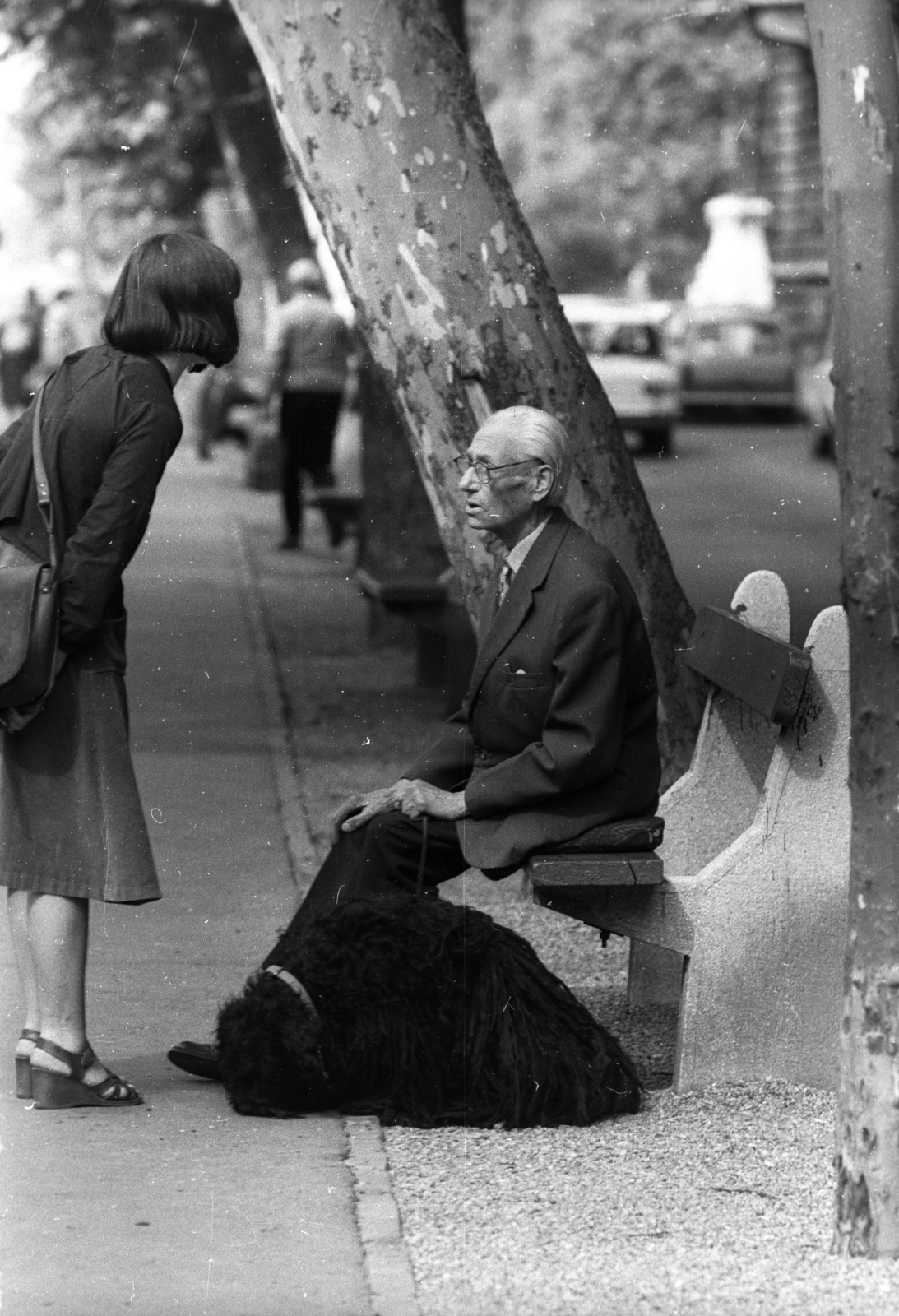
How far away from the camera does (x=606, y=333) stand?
3303 centimetres

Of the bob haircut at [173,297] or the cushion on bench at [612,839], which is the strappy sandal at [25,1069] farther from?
the bob haircut at [173,297]

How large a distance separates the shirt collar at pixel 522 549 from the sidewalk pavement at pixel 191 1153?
130 cm

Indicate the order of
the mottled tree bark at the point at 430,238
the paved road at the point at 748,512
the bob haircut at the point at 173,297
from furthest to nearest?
1. the paved road at the point at 748,512
2. the mottled tree bark at the point at 430,238
3. the bob haircut at the point at 173,297

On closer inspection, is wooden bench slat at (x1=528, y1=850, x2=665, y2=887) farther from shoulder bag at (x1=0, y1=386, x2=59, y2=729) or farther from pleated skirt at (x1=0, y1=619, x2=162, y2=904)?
shoulder bag at (x1=0, y1=386, x2=59, y2=729)

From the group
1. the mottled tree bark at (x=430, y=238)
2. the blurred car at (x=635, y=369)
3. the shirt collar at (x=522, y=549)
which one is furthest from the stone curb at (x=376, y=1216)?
the blurred car at (x=635, y=369)

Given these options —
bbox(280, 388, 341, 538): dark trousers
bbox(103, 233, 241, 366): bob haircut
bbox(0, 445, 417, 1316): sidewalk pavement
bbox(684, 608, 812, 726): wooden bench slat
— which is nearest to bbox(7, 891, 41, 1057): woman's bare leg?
bbox(0, 445, 417, 1316): sidewalk pavement

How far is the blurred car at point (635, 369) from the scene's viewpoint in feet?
105

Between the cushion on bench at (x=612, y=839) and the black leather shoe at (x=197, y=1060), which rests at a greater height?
the cushion on bench at (x=612, y=839)

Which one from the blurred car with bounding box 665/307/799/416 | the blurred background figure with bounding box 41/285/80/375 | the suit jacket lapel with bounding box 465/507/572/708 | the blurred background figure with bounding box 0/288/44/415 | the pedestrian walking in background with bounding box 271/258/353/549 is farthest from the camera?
the blurred car with bounding box 665/307/799/416

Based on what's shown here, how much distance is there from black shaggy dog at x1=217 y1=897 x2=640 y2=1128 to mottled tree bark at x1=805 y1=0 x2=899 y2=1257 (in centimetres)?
90

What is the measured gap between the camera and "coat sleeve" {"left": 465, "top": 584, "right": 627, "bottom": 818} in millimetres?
4812

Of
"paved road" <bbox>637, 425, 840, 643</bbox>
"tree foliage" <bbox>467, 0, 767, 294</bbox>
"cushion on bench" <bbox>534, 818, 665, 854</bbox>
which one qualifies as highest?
"tree foliage" <bbox>467, 0, 767, 294</bbox>

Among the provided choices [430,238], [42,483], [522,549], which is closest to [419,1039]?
[522,549]

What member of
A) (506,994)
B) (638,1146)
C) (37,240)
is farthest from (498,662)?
(37,240)
